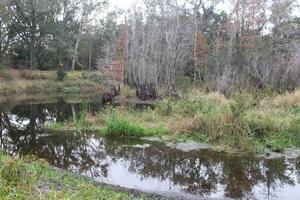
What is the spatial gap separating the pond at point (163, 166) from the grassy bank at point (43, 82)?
21400 mm

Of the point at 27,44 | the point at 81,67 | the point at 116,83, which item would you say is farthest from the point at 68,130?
the point at 81,67

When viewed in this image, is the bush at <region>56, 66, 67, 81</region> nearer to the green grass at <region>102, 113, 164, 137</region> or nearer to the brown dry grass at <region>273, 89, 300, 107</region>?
the brown dry grass at <region>273, 89, 300, 107</region>

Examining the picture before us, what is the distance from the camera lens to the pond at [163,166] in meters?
7.83

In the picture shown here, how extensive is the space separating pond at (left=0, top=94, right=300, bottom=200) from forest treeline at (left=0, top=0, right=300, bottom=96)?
10.0 meters

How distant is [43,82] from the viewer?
37.0 metres

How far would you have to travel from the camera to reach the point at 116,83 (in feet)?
91.7

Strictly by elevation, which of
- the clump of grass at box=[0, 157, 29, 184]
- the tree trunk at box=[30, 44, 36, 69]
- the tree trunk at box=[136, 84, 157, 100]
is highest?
the tree trunk at box=[30, 44, 36, 69]

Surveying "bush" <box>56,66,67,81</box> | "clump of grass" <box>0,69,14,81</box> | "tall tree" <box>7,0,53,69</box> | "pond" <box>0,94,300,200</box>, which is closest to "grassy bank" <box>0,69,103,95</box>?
"clump of grass" <box>0,69,14,81</box>

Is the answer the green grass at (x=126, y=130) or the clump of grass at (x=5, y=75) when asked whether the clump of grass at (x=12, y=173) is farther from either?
the clump of grass at (x=5, y=75)

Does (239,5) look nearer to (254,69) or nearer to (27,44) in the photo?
(254,69)

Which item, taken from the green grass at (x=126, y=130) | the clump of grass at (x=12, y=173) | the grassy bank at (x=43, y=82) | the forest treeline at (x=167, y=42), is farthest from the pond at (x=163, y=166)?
the grassy bank at (x=43, y=82)

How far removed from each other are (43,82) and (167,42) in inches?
690

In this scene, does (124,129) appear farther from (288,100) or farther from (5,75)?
(5,75)

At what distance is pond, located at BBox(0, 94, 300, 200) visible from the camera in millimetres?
7828
